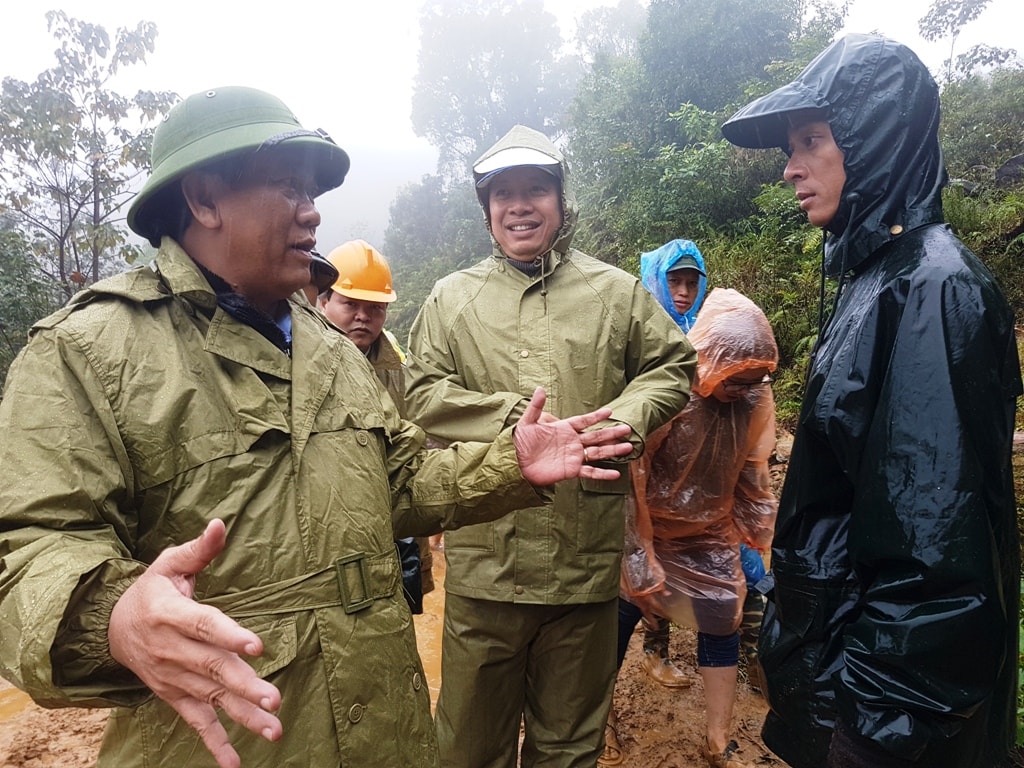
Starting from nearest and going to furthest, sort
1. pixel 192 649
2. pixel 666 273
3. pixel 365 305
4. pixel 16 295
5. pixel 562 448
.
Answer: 1. pixel 192 649
2. pixel 562 448
3. pixel 666 273
4. pixel 365 305
5. pixel 16 295

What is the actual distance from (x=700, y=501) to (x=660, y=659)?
4.22 feet

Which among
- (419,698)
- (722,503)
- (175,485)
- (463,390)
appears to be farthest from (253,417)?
(722,503)

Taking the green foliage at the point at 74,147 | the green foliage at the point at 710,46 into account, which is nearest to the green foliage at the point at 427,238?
the green foliage at the point at 710,46

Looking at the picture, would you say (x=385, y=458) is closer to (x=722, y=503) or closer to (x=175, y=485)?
(x=175, y=485)

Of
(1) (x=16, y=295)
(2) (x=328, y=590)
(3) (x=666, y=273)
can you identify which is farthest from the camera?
(1) (x=16, y=295)

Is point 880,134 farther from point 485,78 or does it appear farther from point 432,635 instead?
point 485,78

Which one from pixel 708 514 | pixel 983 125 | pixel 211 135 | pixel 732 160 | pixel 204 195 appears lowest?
pixel 708 514

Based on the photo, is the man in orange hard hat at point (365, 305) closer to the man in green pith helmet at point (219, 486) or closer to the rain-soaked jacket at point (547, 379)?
the rain-soaked jacket at point (547, 379)

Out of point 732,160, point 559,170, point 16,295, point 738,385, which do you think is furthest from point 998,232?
point 16,295

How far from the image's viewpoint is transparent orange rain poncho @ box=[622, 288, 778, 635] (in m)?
2.90

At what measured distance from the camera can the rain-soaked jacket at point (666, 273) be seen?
3.49 meters

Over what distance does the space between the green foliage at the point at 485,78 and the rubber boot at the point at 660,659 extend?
36603 millimetres

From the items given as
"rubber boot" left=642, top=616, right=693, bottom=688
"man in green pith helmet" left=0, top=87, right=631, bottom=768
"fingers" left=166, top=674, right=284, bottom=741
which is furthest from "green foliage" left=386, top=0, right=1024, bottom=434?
"fingers" left=166, top=674, right=284, bottom=741

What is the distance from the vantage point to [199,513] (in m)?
1.35
